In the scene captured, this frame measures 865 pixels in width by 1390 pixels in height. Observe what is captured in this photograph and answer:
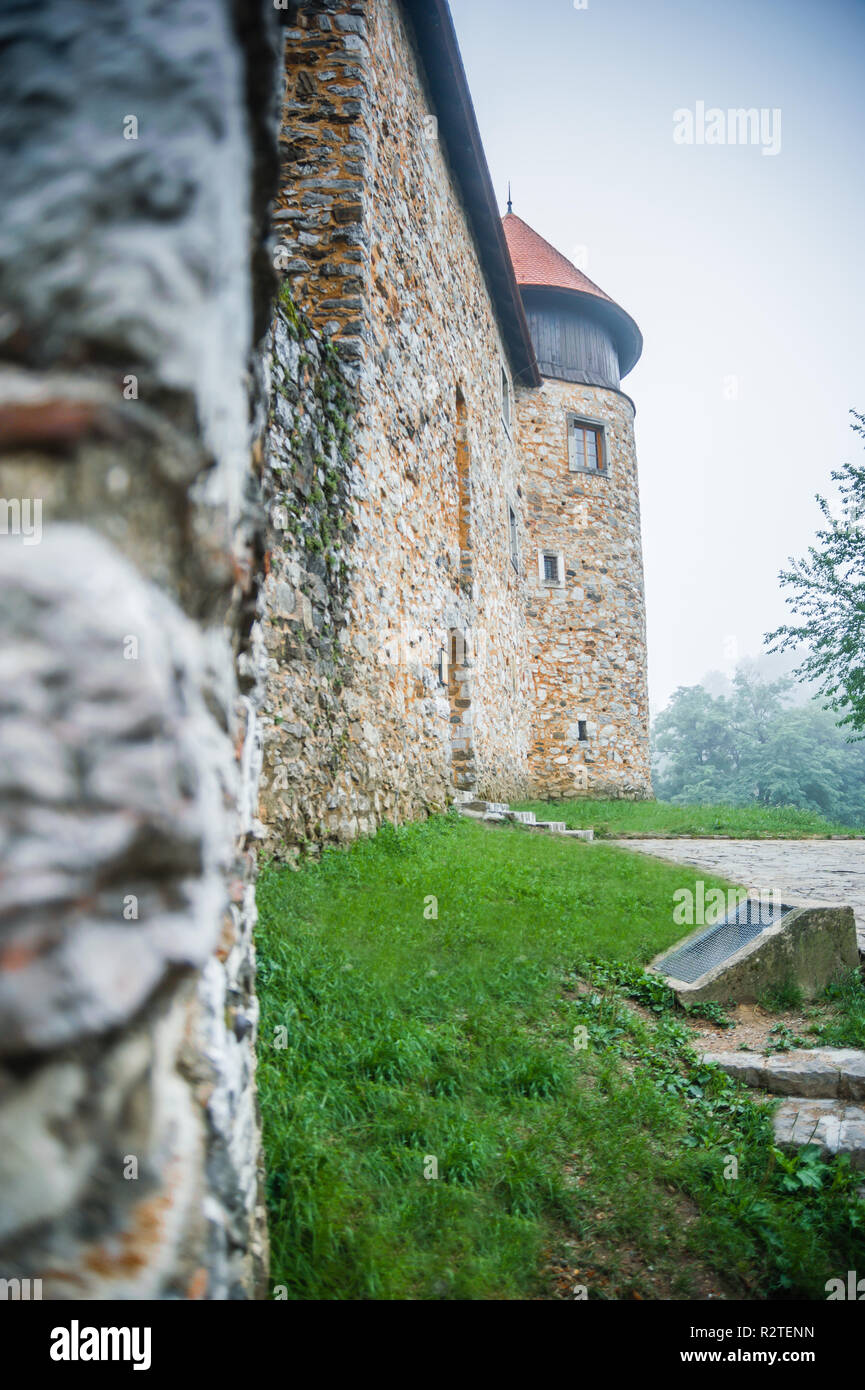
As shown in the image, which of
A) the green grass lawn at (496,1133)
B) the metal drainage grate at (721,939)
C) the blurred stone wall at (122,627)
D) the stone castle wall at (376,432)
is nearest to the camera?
the blurred stone wall at (122,627)

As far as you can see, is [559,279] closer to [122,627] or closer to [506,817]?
[506,817]

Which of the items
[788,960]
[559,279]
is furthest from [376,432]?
[559,279]

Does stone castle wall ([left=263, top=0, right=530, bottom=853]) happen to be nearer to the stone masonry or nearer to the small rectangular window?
the stone masonry

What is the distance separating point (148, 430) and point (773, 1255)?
8.73ft

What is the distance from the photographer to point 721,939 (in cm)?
420

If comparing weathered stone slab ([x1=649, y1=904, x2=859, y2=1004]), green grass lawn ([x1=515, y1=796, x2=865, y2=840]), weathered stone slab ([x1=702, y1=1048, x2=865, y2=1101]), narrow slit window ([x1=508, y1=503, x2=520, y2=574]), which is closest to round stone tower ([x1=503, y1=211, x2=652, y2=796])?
narrow slit window ([x1=508, y1=503, x2=520, y2=574])

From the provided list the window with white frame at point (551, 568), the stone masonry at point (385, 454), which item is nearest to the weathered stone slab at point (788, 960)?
the stone masonry at point (385, 454)

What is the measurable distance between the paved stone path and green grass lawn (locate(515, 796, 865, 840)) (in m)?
0.67

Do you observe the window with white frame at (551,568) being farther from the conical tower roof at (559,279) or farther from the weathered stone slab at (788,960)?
the weathered stone slab at (788,960)

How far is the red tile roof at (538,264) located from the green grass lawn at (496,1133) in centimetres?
1497

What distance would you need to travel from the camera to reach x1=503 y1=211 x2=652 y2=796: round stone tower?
1516cm

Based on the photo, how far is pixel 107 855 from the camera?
27.8 inches

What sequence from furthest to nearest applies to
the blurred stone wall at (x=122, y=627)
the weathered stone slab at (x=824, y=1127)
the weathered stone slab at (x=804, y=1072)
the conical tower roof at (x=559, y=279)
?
the conical tower roof at (x=559, y=279)
the weathered stone slab at (x=804, y=1072)
the weathered stone slab at (x=824, y=1127)
the blurred stone wall at (x=122, y=627)

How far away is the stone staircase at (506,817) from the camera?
834 centimetres
